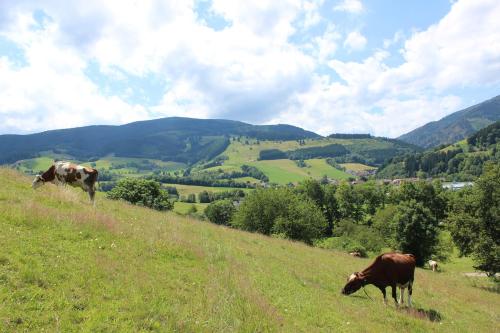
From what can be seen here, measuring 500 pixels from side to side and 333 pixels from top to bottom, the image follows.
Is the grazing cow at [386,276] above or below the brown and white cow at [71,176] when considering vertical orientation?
below

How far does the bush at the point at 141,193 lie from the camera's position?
64500 mm

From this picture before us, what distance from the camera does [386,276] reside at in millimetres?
18125

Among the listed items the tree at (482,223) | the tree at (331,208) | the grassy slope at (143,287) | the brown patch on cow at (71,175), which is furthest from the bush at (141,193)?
the tree at (331,208)

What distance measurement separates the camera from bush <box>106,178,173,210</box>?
2539 inches

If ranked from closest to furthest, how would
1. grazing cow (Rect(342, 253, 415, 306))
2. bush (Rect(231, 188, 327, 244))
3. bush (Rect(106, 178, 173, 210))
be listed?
grazing cow (Rect(342, 253, 415, 306)), bush (Rect(231, 188, 327, 244)), bush (Rect(106, 178, 173, 210))

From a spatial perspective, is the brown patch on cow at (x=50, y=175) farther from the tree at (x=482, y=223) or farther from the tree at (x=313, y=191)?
the tree at (x=313, y=191)

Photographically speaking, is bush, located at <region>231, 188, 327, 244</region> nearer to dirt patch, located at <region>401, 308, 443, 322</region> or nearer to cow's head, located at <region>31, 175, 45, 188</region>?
dirt patch, located at <region>401, 308, 443, 322</region>

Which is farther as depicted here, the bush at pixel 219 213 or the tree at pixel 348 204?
the tree at pixel 348 204

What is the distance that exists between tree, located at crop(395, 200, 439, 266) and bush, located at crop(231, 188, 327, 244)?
1390 centimetres

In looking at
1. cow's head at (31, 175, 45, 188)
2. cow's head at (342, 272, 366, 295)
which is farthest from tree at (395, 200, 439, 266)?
cow's head at (31, 175, 45, 188)

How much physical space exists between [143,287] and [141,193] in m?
59.1

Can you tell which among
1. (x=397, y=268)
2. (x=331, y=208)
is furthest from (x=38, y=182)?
(x=331, y=208)

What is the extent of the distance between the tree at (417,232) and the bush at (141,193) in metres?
40.9

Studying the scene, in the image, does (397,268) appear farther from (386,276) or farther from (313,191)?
(313,191)
